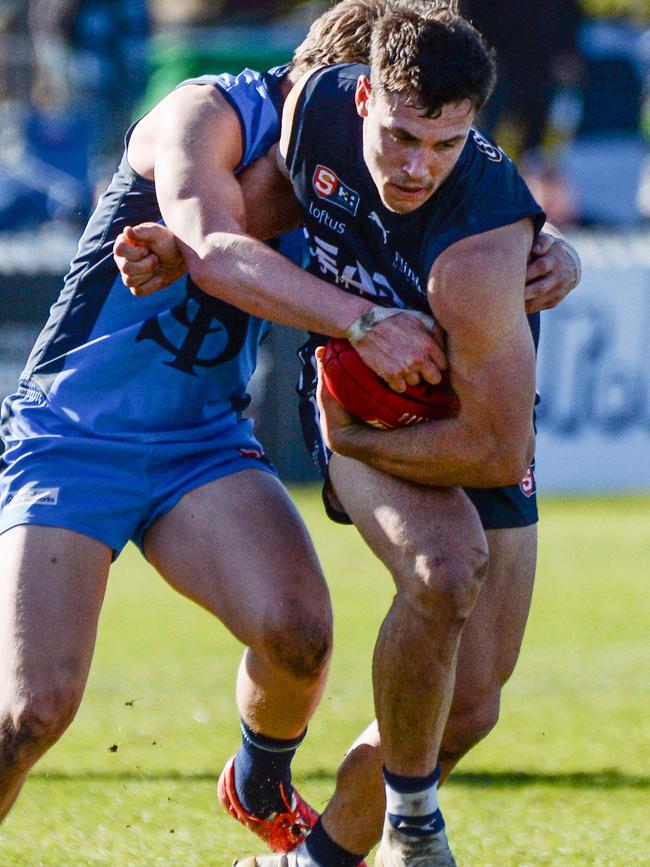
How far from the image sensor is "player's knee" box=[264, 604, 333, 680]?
4.28 meters

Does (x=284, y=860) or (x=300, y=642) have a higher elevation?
(x=300, y=642)

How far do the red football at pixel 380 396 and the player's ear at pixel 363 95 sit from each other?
56cm

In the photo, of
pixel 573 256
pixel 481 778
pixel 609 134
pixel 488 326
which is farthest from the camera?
pixel 609 134

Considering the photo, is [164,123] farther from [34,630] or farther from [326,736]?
[326,736]

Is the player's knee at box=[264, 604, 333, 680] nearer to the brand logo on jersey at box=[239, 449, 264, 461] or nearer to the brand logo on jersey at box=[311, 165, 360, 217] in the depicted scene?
the brand logo on jersey at box=[239, 449, 264, 461]

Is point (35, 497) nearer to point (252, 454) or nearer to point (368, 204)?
point (252, 454)

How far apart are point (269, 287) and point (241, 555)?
0.80 metres

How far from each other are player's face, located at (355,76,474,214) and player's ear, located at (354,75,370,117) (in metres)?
0.05

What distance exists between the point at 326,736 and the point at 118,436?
7.71ft

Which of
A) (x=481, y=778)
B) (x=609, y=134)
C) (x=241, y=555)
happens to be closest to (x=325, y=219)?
(x=241, y=555)

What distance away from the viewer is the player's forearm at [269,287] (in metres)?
3.90

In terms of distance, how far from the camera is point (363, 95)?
3.97m

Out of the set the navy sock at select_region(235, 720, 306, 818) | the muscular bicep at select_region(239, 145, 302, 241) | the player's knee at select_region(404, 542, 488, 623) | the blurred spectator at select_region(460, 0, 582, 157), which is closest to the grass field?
the navy sock at select_region(235, 720, 306, 818)

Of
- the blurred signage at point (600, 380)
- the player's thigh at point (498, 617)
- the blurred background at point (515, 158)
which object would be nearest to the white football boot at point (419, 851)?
the player's thigh at point (498, 617)
